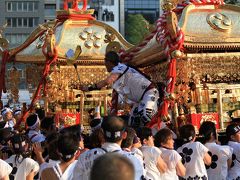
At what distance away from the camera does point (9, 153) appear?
7.81 m

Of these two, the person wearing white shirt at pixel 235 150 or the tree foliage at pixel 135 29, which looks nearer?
the person wearing white shirt at pixel 235 150

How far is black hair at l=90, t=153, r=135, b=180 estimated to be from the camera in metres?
3.38

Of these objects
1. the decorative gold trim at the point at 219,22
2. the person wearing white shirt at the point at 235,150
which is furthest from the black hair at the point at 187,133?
the decorative gold trim at the point at 219,22

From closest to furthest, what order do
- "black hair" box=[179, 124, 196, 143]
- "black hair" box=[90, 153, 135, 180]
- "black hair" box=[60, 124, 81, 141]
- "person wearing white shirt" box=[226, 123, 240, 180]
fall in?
"black hair" box=[90, 153, 135, 180] < "black hair" box=[60, 124, 81, 141] < "black hair" box=[179, 124, 196, 143] < "person wearing white shirt" box=[226, 123, 240, 180]

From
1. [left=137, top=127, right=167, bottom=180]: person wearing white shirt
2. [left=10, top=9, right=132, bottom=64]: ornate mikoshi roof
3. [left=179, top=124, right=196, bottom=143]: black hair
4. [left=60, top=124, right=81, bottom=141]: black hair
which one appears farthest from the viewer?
[left=10, top=9, right=132, bottom=64]: ornate mikoshi roof

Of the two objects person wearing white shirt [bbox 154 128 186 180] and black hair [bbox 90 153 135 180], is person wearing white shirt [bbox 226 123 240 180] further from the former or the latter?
black hair [bbox 90 153 135 180]

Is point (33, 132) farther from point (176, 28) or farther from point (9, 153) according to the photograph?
point (176, 28)

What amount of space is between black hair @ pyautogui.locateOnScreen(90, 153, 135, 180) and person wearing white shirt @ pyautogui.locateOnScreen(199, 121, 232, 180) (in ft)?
15.2

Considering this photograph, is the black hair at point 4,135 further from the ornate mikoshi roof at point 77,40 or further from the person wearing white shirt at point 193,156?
the ornate mikoshi roof at point 77,40

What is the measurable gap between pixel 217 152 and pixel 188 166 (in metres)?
0.39

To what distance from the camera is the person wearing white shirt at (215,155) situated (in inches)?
311

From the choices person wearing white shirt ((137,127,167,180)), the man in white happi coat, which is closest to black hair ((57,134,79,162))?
person wearing white shirt ((137,127,167,180))

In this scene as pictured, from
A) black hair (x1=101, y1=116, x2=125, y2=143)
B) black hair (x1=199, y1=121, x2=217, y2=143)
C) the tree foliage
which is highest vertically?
black hair (x1=101, y1=116, x2=125, y2=143)

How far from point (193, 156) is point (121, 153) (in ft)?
8.48
